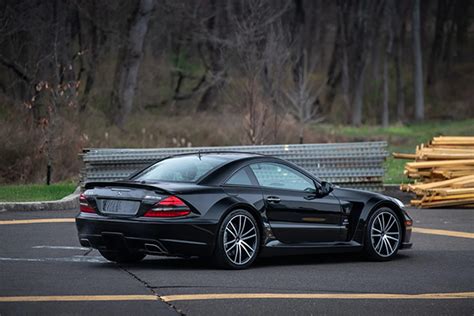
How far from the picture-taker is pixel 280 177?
12.7 metres

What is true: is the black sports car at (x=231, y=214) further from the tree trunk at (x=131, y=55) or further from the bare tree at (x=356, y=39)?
the bare tree at (x=356, y=39)

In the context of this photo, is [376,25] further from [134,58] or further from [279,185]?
[279,185]

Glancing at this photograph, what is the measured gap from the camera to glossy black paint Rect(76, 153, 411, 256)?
37.9 ft

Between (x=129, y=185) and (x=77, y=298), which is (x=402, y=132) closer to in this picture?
(x=129, y=185)

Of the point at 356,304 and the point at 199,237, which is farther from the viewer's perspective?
the point at 199,237

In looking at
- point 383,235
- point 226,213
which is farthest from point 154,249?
point 383,235

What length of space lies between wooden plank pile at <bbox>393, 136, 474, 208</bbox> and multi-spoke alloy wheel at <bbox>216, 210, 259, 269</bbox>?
8.84 meters

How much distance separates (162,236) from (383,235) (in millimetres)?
3062

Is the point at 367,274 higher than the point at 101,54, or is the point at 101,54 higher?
the point at 101,54

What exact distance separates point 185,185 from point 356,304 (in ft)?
9.34

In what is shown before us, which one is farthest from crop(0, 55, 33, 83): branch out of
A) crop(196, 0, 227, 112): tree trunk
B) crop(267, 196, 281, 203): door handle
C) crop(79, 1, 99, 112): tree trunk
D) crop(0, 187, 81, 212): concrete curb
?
crop(267, 196, 281, 203): door handle

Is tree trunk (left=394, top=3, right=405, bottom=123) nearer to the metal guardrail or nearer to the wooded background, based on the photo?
the wooded background

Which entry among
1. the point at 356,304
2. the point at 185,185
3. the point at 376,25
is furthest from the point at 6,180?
the point at 376,25

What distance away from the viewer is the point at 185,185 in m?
11.9
